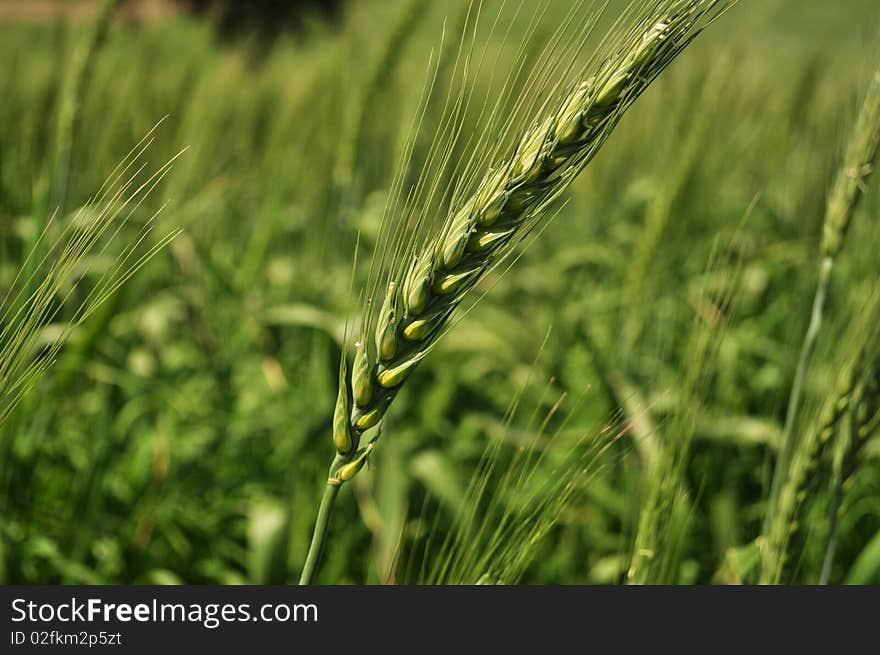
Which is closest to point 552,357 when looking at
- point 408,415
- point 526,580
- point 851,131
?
point 408,415

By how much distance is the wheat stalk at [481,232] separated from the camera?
2.77 ft

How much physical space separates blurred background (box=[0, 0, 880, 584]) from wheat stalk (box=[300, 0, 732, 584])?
0.65 feet

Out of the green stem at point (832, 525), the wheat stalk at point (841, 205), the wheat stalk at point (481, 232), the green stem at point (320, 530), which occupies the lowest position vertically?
the green stem at point (320, 530)

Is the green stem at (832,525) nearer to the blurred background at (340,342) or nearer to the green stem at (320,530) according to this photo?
the blurred background at (340,342)

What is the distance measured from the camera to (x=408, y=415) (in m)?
2.67

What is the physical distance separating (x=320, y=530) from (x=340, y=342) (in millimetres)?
1337

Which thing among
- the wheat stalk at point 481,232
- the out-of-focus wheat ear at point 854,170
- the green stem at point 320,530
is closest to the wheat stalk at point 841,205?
the out-of-focus wheat ear at point 854,170

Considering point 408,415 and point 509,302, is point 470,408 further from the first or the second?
point 509,302

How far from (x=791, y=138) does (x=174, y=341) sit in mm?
2851

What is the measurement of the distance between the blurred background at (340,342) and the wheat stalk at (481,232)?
0.20 metres

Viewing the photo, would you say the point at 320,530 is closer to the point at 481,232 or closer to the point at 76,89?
the point at 481,232

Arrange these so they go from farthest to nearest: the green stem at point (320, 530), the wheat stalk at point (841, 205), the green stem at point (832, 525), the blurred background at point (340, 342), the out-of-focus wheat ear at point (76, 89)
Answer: the out-of-focus wheat ear at point (76, 89) → the blurred background at point (340, 342) → the wheat stalk at point (841, 205) → the green stem at point (832, 525) → the green stem at point (320, 530)

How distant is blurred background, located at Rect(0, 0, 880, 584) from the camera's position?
77.5 inches

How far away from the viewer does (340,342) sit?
2186 mm
